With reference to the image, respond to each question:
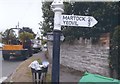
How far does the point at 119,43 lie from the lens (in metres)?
9.47

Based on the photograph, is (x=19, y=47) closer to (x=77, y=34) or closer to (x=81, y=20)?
(x=77, y=34)

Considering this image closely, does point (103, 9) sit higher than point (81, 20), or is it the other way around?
point (103, 9)

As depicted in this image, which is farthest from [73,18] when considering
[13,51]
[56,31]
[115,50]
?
[13,51]

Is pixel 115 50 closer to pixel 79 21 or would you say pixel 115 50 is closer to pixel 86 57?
pixel 86 57

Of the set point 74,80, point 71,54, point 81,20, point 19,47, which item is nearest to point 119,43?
point 74,80

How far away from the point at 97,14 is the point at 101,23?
1.58ft

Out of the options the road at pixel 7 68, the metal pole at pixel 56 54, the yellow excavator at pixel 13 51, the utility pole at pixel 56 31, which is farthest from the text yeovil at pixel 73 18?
the yellow excavator at pixel 13 51

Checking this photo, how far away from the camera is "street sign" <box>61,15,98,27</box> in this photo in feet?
22.9

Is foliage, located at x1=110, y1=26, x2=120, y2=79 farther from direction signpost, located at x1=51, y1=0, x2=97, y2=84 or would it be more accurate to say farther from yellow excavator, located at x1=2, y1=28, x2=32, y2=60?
yellow excavator, located at x1=2, y1=28, x2=32, y2=60

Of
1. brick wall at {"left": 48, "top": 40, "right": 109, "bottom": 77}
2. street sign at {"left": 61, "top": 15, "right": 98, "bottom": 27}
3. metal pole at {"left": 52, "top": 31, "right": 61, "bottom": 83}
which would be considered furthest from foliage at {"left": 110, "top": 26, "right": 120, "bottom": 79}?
metal pole at {"left": 52, "top": 31, "right": 61, "bottom": 83}

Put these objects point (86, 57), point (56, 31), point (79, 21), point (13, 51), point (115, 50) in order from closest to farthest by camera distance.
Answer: point (56, 31) → point (79, 21) → point (115, 50) → point (86, 57) → point (13, 51)

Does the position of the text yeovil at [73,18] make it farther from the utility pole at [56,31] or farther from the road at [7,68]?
the road at [7,68]

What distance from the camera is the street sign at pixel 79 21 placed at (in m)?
6.99

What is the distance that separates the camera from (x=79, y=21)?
7.02 m
